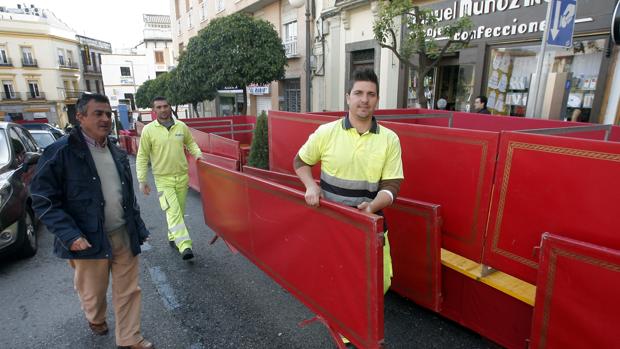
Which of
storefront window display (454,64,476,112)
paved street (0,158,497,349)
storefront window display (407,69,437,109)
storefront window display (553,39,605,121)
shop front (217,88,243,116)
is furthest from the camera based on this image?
shop front (217,88,243,116)

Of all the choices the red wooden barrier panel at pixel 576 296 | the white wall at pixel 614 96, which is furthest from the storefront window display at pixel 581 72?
the red wooden barrier panel at pixel 576 296

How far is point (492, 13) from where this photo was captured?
8.26 meters

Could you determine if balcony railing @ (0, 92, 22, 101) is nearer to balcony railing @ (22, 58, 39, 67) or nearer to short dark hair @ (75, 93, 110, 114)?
balcony railing @ (22, 58, 39, 67)

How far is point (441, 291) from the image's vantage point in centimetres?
294

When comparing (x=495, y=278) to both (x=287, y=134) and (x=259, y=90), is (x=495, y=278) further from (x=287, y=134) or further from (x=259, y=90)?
(x=259, y=90)

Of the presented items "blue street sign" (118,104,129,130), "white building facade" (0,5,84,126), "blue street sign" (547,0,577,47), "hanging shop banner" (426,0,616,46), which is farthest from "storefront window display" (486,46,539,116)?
"white building facade" (0,5,84,126)

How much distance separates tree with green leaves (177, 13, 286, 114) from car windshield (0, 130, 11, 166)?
8.29m

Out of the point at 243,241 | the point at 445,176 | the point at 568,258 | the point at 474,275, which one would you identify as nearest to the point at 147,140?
the point at 243,241

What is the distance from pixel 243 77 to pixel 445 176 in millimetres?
11503

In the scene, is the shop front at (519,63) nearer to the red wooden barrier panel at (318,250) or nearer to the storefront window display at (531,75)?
the storefront window display at (531,75)

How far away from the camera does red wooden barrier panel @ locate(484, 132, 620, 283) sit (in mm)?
1985

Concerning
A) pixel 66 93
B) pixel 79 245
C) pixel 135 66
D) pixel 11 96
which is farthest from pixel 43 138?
→ pixel 135 66

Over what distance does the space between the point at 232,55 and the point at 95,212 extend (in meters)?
11.2

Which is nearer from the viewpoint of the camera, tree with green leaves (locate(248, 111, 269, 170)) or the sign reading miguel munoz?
tree with green leaves (locate(248, 111, 269, 170))
